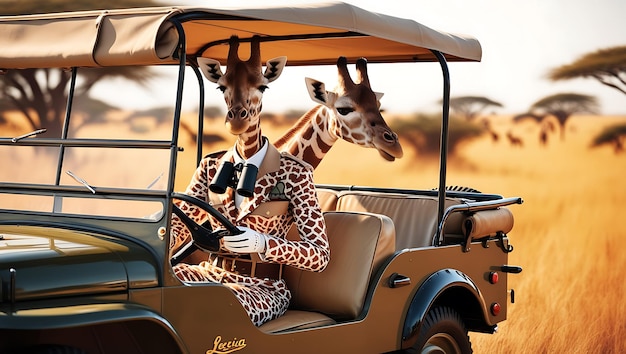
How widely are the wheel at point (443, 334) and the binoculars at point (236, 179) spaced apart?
1377 millimetres

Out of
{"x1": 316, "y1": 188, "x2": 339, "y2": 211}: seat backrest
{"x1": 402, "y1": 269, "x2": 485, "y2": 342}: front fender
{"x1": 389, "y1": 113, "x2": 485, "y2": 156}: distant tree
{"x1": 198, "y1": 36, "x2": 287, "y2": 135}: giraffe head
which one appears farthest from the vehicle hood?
{"x1": 389, "y1": 113, "x2": 485, "y2": 156}: distant tree

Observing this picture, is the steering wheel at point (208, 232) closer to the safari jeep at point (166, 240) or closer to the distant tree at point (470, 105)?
the safari jeep at point (166, 240)

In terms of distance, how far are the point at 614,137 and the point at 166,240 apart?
845 cm

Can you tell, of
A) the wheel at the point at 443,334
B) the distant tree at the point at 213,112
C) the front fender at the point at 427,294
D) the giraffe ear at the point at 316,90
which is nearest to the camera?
the front fender at the point at 427,294

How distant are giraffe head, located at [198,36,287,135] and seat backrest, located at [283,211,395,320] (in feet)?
2.34

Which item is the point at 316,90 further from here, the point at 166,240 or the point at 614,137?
the point at 614,137

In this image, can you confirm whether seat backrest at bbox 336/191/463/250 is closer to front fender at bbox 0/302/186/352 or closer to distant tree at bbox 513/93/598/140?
front fender at bbox 0/302/186/352

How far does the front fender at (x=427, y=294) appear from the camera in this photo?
521cm

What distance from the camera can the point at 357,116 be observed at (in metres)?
5.73

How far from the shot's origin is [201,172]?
17.0ft

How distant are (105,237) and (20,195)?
573 mm

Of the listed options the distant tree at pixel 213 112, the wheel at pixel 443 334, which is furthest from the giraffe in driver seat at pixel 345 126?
the distant tree at pixel 213 112

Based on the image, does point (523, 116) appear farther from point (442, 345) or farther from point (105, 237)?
point (105, 237)

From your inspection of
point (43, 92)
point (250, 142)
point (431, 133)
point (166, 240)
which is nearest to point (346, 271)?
point (250, 142)
